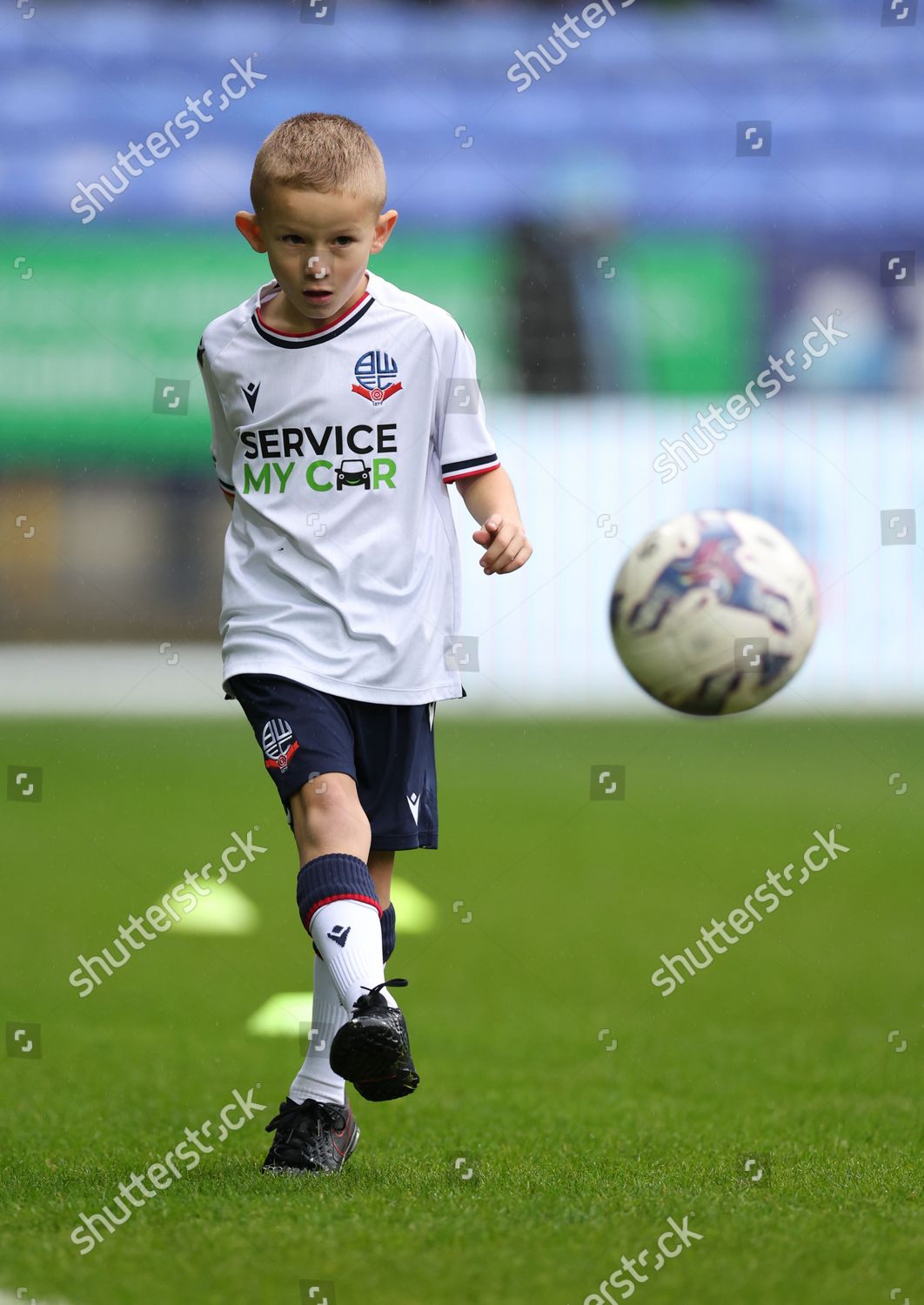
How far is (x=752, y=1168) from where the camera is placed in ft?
8.13

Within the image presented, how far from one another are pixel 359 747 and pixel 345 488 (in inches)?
15.1

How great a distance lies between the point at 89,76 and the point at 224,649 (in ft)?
39.3

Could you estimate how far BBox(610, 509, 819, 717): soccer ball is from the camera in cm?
300

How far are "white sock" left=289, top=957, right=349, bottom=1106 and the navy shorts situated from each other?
0.74 feet

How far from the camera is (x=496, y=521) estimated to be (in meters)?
2.42

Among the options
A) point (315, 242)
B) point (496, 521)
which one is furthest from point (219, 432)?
point (496, 521)

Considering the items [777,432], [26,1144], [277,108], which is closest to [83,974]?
[26,1144]

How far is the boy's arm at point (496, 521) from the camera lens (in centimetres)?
239

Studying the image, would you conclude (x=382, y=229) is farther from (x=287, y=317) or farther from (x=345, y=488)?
(x=345, y=488)

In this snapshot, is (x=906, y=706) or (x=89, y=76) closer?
(x=906, y=706)

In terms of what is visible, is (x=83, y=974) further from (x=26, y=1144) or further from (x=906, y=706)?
(x=906, y=706)

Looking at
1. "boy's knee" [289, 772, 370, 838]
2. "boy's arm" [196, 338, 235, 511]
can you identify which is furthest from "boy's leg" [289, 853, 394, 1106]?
"boy's arm" [196, 338, 235, 511]

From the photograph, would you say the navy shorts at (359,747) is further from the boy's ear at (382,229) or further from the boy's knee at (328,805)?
the boy's ear at (382,229)

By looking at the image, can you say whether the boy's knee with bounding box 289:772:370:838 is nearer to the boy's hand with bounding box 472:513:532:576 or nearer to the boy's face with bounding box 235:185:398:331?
the boy's hand with bounding box 472:513:532:576
